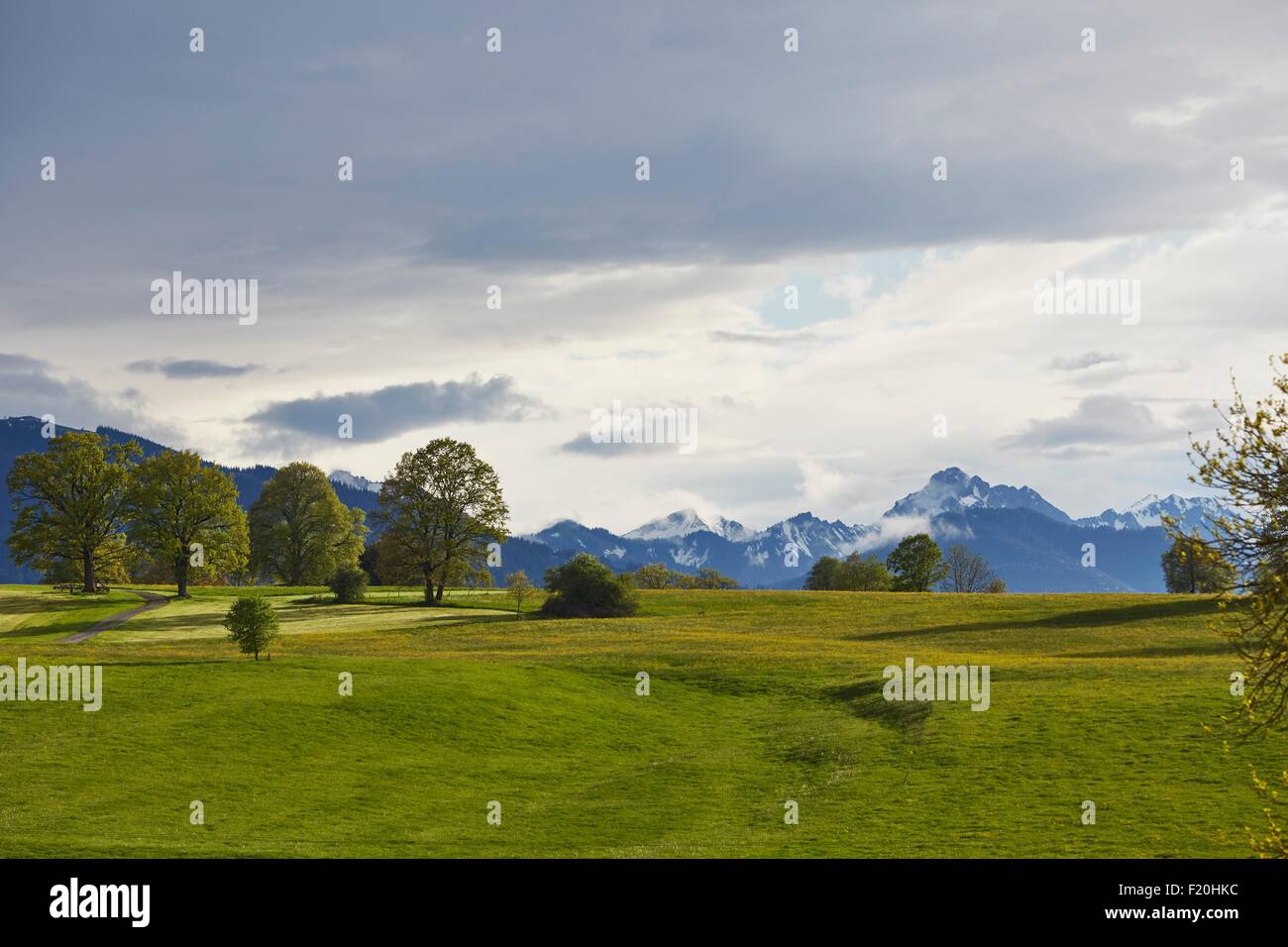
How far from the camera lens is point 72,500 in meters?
110

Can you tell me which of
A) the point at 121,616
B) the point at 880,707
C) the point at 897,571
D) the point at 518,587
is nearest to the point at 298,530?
the point at 518,587

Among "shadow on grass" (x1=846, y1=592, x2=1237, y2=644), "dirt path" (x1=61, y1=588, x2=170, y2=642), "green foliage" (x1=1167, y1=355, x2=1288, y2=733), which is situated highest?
"green foliage" (x1=1167, y1=355, x2=1288, y2=733)

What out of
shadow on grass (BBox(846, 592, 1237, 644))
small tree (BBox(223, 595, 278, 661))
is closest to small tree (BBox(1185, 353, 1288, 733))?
small tree (BBox(223, 595, 278, 661))

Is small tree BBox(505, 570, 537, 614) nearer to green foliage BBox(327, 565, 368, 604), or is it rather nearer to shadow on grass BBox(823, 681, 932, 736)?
green foliage BBox(327, 565, 368, 604)

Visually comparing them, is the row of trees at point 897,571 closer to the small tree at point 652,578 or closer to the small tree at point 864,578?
the small tree at point 864,578

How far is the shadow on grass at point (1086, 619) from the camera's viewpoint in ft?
285

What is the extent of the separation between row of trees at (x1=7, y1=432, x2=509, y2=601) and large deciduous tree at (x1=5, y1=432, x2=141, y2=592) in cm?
11

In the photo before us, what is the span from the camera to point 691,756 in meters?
43.7

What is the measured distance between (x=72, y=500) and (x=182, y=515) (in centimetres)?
1231

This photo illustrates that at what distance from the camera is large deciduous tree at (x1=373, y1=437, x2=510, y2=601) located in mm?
113812

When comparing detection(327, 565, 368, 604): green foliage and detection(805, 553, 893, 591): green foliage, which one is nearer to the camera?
detection(327, 565, 368, 604): green foliage
